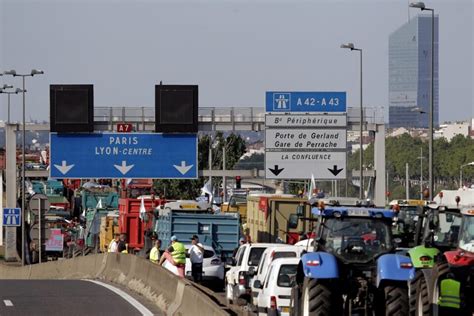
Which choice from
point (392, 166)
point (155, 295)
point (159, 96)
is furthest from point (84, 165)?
point (392, 166)

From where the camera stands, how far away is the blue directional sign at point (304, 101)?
44156 millimetres

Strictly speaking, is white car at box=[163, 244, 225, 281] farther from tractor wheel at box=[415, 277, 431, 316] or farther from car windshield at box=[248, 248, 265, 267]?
tractor wheel at box=[415, 277, 431, 316]

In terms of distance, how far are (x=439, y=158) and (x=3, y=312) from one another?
108638 millimetres

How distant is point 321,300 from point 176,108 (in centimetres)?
2748

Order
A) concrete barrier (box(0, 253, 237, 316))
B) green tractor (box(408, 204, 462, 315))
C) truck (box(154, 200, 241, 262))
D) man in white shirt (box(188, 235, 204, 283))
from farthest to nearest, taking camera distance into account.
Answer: truck (box(154, 200, 241, 262)), man in white shirt (box(188, 235, 204, 283)), concrete barrier (box(0, 253, 237, 316)), green tractor (box(408, 204, 462, 315))

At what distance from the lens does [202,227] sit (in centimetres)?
4359

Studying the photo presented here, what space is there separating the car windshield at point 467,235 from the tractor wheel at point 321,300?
2422 millimetres

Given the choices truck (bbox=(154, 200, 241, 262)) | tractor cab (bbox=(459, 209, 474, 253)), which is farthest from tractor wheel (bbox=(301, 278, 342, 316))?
truck (bbox=(154, 200, 241, 262))

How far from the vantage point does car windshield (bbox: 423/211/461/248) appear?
2300 cm

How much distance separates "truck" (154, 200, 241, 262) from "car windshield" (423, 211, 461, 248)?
65.1 feet

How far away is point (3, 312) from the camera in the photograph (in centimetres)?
2316

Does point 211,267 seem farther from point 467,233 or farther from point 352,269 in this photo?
point 352,269

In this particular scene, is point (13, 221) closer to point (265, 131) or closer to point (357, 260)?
point (265, 131)

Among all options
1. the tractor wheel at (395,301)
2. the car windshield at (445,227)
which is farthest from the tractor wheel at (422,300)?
the car windshield at (445,227)
